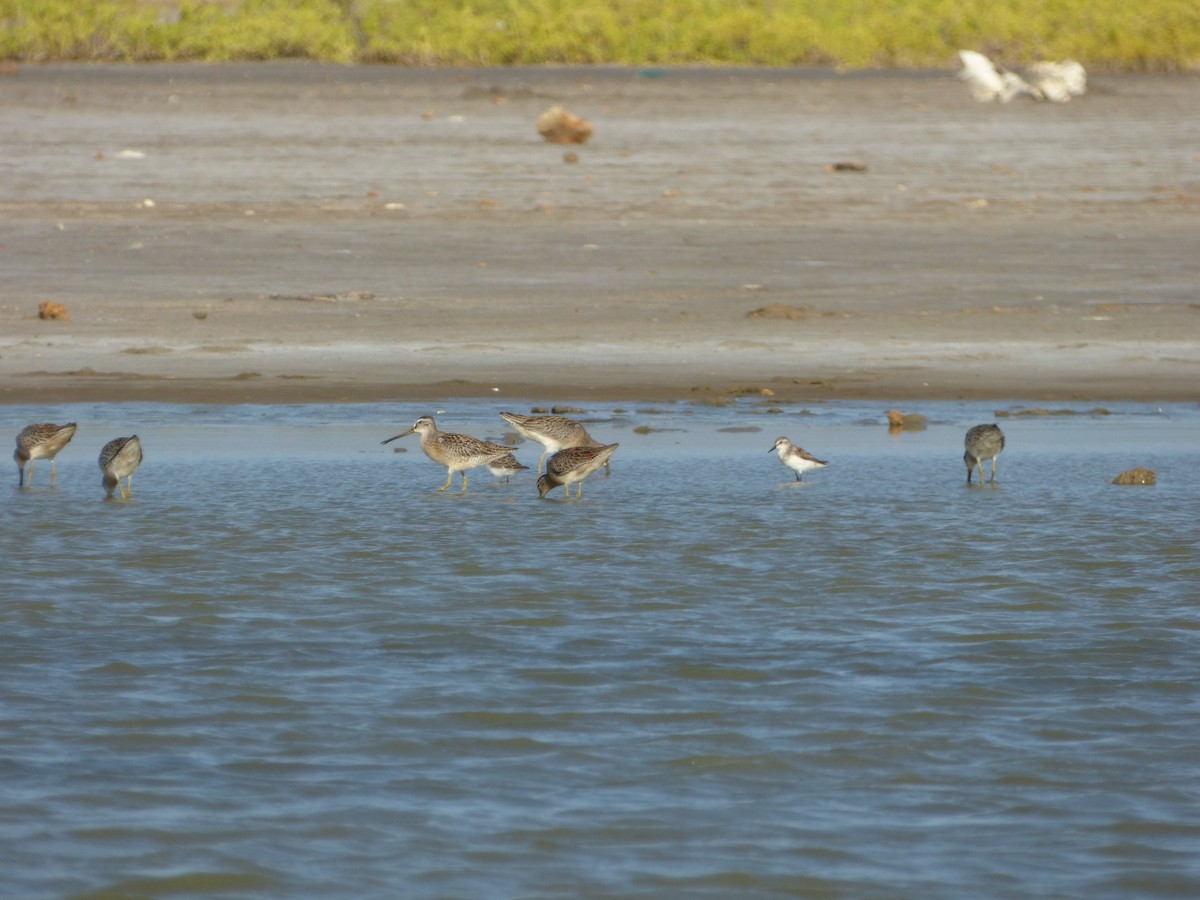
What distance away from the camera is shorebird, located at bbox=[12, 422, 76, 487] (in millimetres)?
11008

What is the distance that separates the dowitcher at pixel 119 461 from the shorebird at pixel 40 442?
42 centimetres

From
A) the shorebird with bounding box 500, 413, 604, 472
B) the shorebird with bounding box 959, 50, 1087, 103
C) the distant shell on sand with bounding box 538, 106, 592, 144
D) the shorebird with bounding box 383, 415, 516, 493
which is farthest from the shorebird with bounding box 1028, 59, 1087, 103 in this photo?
the shorebird with bounding box 383, 415, 516, 493

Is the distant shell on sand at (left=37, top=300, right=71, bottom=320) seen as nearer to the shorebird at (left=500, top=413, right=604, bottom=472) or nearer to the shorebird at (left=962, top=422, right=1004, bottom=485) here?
the shorebird at (left=500, top=413, right=604, bottom=472)

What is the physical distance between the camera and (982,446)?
11.0 metres

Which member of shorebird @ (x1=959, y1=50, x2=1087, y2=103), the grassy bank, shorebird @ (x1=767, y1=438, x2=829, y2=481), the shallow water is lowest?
the shallow water

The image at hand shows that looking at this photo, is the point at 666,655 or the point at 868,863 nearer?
the point at 868,863

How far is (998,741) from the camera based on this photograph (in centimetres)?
654

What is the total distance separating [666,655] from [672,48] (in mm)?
48357

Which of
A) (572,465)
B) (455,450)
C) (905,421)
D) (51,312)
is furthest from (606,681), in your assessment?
(51,312)

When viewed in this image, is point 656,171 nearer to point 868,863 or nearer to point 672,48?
point 868,863

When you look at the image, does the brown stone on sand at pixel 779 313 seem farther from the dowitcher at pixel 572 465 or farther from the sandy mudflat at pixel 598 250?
the dowitcher at pixel 572 465

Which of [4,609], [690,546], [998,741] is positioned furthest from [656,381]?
[998,741]

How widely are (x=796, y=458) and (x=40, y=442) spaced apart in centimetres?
396

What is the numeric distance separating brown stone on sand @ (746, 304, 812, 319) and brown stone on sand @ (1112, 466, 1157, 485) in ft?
19.9
